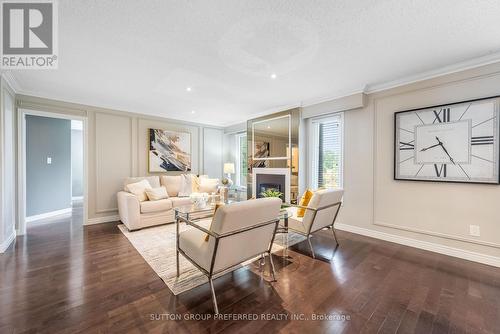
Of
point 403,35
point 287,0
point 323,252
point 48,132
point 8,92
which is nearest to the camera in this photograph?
point 287,0

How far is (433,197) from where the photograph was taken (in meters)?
2.88

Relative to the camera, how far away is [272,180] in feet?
15.6

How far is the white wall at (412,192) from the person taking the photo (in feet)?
8.29

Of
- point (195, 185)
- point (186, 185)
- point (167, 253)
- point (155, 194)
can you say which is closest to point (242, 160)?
point (195, 185)

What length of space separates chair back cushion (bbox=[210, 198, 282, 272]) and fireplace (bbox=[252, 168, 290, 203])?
2.40 m

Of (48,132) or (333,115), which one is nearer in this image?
(333,115)

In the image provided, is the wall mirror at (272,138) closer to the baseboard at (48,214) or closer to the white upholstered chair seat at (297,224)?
the white upholstered chair seat at (297,224)

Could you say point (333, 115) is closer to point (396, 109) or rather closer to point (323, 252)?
point (396, 109)

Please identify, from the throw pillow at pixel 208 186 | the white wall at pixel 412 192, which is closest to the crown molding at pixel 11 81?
the throw pillow at pixel 208 186

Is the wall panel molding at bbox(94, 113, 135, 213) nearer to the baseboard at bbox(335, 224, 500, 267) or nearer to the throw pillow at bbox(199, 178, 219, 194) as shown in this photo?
the throw pillow at bbox(199, 178, 219, 194)

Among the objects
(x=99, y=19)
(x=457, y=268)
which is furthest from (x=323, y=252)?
(x=99, y=19)

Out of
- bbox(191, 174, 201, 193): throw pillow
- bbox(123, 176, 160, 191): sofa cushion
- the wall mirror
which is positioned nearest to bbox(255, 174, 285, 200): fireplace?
the wall mirror

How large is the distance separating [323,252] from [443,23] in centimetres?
269

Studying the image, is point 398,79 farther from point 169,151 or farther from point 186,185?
point 169,151
